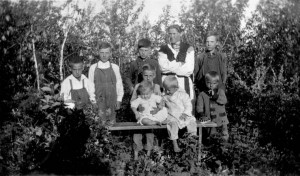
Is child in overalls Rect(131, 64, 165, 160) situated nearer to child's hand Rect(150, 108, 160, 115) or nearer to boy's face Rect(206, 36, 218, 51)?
child's hand Rect(150, 108, 160, 115)

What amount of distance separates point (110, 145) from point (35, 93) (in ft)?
4.50

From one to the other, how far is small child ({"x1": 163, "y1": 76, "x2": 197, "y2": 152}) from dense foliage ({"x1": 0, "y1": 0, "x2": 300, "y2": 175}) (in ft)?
0.82

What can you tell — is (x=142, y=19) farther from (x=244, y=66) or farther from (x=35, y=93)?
(x=35, y=93)

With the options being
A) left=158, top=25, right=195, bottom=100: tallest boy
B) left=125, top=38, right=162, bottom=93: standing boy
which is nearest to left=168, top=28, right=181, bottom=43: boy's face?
left=158, top=25, right=195, bottom=100: tallest boy

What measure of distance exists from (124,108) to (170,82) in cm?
262

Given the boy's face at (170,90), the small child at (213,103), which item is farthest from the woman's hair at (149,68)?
the small child at (213,103)

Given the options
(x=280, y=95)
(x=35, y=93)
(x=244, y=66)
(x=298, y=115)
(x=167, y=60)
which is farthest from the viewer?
(x=244, y=66)

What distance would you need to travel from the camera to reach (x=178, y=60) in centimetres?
616

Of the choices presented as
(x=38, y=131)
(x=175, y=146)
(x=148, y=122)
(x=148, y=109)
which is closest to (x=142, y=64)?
(x=148, y=109)

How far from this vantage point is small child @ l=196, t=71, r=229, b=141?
19.3ft

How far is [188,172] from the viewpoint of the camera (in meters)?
5.17

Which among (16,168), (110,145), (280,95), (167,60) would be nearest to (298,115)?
(280,95)

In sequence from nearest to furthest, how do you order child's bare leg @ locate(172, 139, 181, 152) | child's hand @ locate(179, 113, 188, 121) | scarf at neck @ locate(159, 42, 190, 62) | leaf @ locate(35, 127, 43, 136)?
1. leaf @ locate(35, 127, 43, 136)
2. child's bare leg @ locate(172, 139, 181, 152)
3. child's hand @ locate(179, 113, 188, 121)
4. scarf at neck @ locate(159, 42, 190, 62)

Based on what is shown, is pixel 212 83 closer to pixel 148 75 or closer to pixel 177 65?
pixel 177 65
